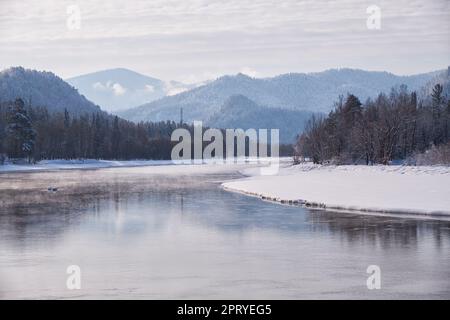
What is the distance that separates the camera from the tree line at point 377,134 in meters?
71.8

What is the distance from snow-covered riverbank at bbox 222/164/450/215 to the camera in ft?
95.8

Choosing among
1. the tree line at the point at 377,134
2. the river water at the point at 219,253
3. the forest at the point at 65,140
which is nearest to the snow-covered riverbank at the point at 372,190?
the river water at the point at 219,253

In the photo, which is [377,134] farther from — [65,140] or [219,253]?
[65,140]

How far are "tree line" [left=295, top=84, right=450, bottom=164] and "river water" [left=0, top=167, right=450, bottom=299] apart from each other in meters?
41.1

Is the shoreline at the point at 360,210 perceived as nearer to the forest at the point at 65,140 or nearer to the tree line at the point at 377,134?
the tree line at the point at 377,134

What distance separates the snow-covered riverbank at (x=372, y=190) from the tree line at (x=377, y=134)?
68.6 feet

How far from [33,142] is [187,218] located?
9121 cm

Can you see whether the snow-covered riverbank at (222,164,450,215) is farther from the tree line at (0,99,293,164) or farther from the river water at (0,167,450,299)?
the tree line at (0,99,293,164)

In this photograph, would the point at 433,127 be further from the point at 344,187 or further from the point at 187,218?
Result: the point at 187,218

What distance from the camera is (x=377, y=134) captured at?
7206 centimetres

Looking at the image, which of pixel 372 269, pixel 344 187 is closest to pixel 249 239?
pixel 372 269

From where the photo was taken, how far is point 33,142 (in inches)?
4424

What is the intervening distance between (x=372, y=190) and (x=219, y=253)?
20.1m

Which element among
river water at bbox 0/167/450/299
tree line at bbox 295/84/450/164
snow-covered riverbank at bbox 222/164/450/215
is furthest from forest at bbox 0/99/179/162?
river water at bbox 0/167/450/299
